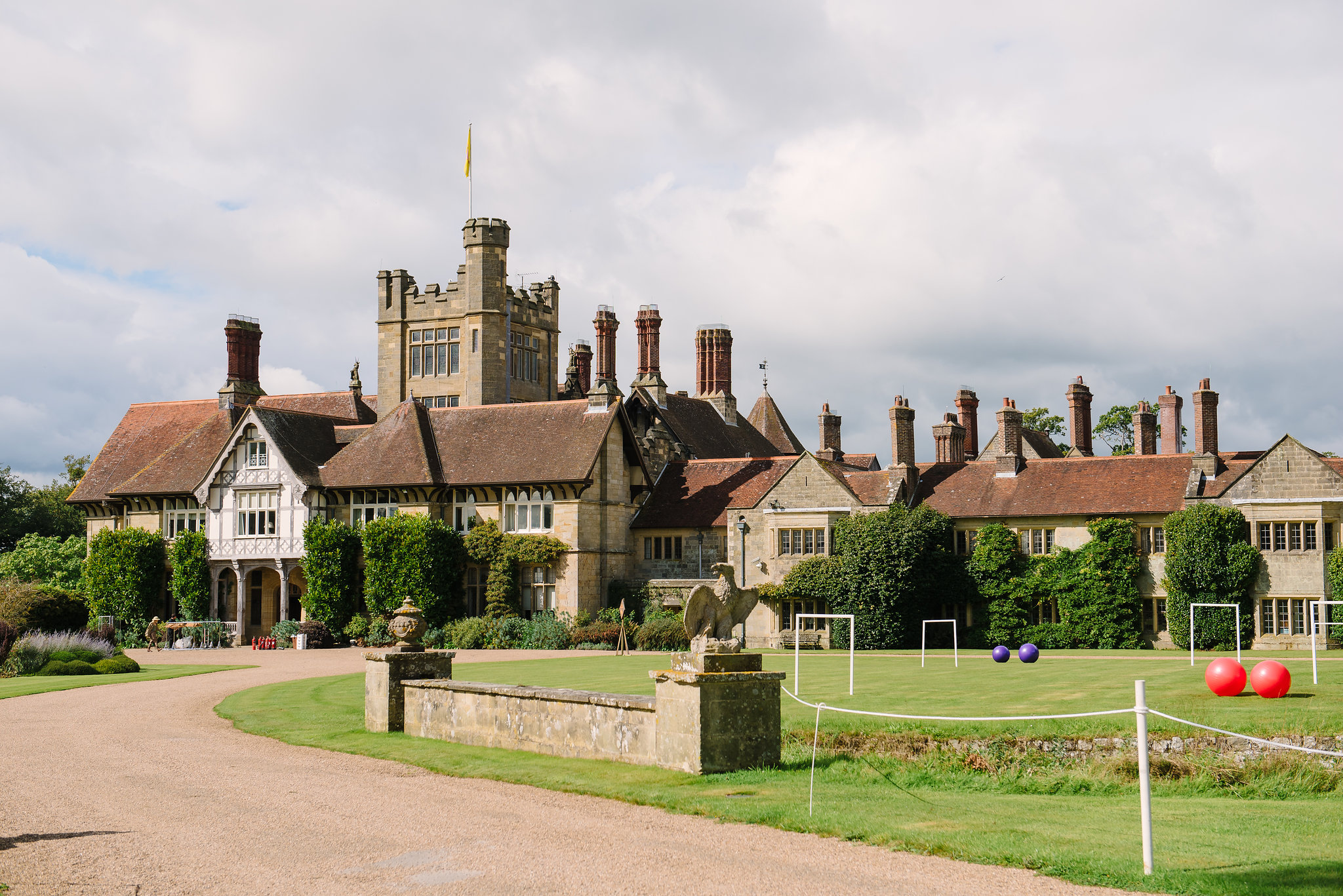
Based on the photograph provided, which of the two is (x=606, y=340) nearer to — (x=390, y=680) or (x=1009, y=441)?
(x=1009, y=441)

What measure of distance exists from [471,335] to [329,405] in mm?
7702

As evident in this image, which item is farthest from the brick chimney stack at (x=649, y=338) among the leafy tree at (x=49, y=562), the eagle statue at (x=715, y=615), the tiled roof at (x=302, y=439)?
the eagle statue at (x=715, y=615)

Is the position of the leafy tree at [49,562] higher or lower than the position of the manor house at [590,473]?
lower

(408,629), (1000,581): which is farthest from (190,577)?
(408,629)

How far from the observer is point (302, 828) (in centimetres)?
1115

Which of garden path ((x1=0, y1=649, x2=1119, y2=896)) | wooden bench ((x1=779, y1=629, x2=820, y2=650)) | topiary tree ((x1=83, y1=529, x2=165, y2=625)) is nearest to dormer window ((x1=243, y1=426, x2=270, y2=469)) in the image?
topiary tree ((x1=83, y1=529, x2=165, y2=625))

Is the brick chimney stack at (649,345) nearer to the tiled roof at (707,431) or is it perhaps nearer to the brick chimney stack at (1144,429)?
the tiled roof at (707,431)

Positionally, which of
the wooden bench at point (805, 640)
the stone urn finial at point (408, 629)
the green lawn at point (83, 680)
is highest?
the stone urn finial at point (408, 629)

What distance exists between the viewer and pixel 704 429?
5600cm

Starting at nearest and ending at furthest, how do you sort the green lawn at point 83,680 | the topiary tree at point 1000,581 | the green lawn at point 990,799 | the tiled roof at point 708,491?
the green lawn at point 990,799 → the green lawn at point 83,680 → the topiary tree at point 1000,581 → the tiled roof at point 708,491

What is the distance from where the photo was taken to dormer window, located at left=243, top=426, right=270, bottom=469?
4872 cm

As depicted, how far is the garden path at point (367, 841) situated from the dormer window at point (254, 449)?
33.6 metres

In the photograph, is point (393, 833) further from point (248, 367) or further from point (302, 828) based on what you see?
point (248, 367)

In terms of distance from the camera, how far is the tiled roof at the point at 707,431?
176ft
